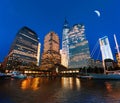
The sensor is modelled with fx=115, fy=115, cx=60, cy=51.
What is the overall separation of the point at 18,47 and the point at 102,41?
150 metres

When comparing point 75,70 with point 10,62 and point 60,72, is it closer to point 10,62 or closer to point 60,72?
point 60,72

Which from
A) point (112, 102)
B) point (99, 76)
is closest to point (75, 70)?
point (99, 76)

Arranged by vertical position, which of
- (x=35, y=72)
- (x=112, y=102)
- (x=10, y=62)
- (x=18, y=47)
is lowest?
(x=112, y=102)

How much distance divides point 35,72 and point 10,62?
39.4m

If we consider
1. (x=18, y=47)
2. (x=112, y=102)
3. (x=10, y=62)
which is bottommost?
(x=112, y=102)

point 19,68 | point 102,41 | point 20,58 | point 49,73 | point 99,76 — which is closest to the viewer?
point 99,76

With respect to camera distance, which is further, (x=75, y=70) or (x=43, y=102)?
(x=75, y=70)

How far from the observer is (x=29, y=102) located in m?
12.5

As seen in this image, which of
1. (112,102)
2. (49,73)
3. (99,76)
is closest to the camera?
(112,102)

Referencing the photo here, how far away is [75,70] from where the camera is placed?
6718 inches

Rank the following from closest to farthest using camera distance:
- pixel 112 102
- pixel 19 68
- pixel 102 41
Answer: pixel 112 102
pixel 102 41
pixel 19 68

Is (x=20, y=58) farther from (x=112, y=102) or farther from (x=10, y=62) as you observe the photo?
(x=112, y=102)

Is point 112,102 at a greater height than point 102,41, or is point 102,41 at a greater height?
point 102,41

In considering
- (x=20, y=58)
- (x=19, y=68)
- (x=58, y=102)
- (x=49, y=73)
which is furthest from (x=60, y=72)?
(x=58, y=102)
